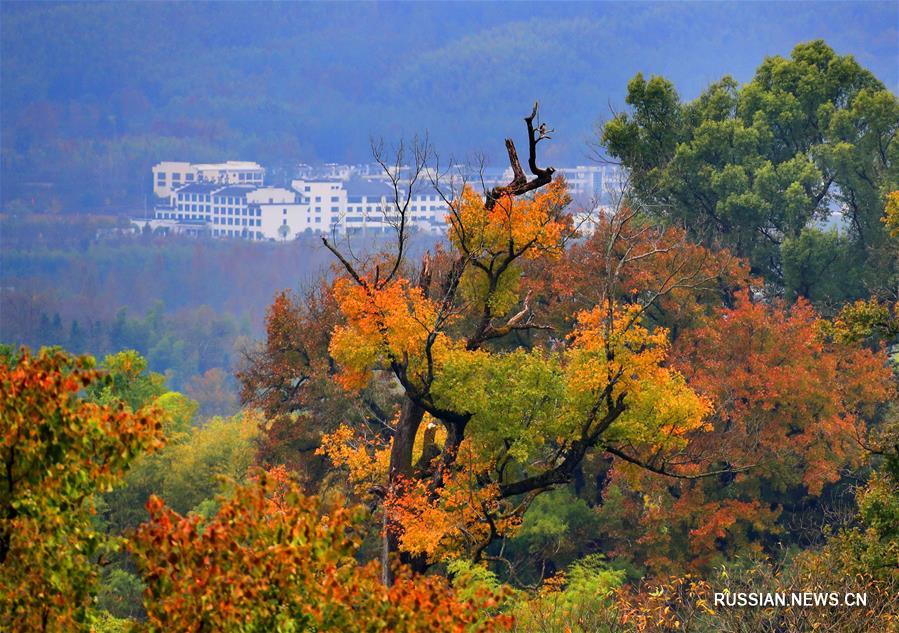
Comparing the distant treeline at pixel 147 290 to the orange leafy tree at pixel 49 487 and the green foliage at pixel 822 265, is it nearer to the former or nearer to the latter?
the green foliage at pixel 822 265

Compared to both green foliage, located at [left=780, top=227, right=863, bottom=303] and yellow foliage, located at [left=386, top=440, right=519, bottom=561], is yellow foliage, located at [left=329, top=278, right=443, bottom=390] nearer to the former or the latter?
yellow foliage, located at [left=386, top=440, right=519, bottom=561]

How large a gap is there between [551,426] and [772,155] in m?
23.1

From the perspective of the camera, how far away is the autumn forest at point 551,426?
366 inches

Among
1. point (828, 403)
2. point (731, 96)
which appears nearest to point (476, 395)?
point (828, 403)

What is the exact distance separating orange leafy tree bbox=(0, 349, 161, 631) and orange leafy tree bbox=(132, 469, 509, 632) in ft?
1.60

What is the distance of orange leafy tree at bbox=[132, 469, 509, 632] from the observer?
890 centimetres

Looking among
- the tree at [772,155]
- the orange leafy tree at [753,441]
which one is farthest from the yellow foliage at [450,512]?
the tree at [772,155]

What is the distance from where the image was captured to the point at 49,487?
364 inches

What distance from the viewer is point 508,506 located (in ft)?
80.3

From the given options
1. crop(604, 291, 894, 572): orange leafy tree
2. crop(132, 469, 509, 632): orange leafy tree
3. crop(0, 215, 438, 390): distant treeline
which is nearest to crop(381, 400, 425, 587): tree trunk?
crop(604, 291, 894, 572): orange leafy tree

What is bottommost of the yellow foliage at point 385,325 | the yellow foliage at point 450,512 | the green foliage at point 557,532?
the green foliage at point 557,532

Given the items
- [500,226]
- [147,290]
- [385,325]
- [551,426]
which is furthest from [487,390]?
[147,290]

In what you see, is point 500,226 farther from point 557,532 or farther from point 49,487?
point 49,487

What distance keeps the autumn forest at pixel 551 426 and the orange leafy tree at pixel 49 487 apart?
0.07ft
